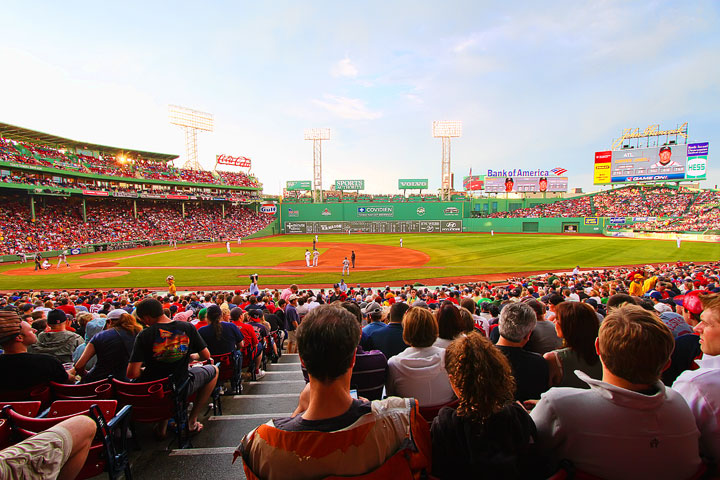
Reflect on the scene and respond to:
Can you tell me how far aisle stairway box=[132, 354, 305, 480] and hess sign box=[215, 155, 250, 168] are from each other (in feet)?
238

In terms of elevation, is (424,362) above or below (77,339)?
above

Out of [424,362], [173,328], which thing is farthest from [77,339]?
[424,362]

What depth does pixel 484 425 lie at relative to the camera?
192cm

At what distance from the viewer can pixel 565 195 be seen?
73750 mm

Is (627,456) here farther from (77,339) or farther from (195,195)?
(195,195)

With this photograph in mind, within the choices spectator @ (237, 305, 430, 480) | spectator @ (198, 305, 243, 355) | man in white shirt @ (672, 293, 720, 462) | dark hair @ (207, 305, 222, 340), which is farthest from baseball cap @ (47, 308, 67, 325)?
A: man in white shirt @ (672, 293, 720, 462)

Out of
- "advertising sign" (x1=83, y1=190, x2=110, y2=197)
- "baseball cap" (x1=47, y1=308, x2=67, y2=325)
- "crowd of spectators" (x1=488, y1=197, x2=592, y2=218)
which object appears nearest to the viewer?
"baseball cap" (x1=47, y1=308, x2=67, y2=325)

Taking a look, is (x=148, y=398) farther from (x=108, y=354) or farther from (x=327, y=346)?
(x=327, y=346)

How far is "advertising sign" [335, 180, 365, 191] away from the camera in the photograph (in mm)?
76812

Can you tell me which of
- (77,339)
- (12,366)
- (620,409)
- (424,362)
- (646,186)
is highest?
(646,186)

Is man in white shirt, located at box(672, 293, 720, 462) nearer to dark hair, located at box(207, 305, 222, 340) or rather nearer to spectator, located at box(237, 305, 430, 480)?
spectator, located at box(237, 305, 430, 480)

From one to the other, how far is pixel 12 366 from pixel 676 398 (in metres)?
5.76

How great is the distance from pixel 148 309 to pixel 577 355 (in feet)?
16.8

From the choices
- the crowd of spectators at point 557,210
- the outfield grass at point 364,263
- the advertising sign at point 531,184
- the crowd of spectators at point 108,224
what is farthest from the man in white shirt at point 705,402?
the advertising sign at point 531,184
